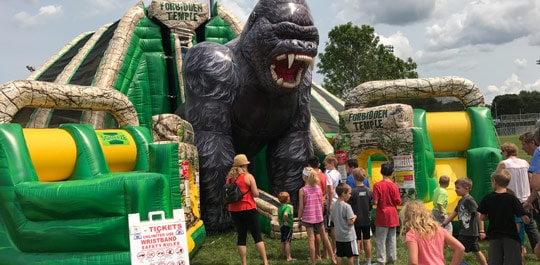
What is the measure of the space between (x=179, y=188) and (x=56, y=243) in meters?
1.59

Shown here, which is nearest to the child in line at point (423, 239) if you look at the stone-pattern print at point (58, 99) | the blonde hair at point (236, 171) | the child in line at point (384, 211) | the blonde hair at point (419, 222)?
the blonde hair at point (419, 222)

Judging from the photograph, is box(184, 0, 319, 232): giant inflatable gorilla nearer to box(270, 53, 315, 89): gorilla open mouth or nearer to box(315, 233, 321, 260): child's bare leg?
box(270, 53, 315, 89): gorilla open mouth

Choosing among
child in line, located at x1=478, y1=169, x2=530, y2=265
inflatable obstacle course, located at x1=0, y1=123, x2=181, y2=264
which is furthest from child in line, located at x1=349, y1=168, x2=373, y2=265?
inflatable obstacle course, located at x1=0, y1=123, x2=181, y2=264

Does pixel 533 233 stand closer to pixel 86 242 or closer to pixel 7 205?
pixel 86 242

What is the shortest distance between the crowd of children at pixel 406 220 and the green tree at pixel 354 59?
21.1m

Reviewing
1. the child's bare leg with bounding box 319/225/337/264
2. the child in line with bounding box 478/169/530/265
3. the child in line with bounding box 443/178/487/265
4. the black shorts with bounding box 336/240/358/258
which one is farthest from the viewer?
the child's bare leg with bounding box 319/225/337/264

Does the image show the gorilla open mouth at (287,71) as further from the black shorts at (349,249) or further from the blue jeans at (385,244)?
the black shorts at (349,249)

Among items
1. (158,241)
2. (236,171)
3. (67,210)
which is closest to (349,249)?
(236,171)

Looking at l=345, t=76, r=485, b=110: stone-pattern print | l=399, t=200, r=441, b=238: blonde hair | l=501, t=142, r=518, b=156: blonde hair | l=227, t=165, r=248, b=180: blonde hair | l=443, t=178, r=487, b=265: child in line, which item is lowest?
l=443, t=178, r=487, b=265: child in line

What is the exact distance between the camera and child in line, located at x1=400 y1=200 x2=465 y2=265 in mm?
2979

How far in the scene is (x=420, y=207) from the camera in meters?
3.07

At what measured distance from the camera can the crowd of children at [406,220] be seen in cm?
304

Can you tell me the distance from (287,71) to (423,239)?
3922 mm

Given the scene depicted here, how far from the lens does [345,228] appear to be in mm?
4602
